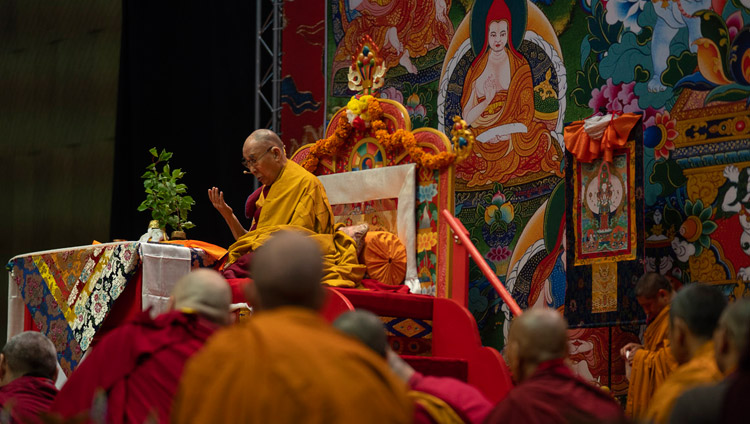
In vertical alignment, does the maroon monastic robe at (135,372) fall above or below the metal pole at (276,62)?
below

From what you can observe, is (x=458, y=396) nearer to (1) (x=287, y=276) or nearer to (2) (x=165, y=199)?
(1) (x=287, y=276)

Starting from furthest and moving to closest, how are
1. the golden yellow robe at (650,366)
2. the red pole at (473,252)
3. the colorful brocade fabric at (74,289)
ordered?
the red pole at (473,252)
the colorful brocade fabric at (74,289)
the golden yellow robe at (650,366)

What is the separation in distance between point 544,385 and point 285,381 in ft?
3.96

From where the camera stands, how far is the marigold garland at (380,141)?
6.34 m

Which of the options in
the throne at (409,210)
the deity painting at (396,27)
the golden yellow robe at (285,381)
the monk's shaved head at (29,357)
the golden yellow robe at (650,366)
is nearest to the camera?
the golden yellow robe at (285,381)

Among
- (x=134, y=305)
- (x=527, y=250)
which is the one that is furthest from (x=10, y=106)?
(x=527, y=250)

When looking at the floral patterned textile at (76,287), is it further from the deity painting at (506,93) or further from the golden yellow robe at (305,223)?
the deity painting at (506,93)

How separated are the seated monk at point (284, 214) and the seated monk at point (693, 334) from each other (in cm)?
294

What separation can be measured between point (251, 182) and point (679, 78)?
4.05m

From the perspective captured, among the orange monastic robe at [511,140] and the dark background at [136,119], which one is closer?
the orange monastic robe at [511,140]

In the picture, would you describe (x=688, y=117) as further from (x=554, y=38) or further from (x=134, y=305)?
(x=134, y=305)

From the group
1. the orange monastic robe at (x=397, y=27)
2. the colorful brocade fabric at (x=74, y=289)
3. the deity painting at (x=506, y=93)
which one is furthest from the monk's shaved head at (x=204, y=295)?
the orange monastic robe at (x=397, y=27)

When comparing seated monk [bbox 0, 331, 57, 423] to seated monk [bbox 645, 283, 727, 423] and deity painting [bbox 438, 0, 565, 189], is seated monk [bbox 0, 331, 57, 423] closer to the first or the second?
seated monk [bbox 645, 283, 727, 423]

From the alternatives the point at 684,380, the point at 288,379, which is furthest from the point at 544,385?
the point at 288,379
